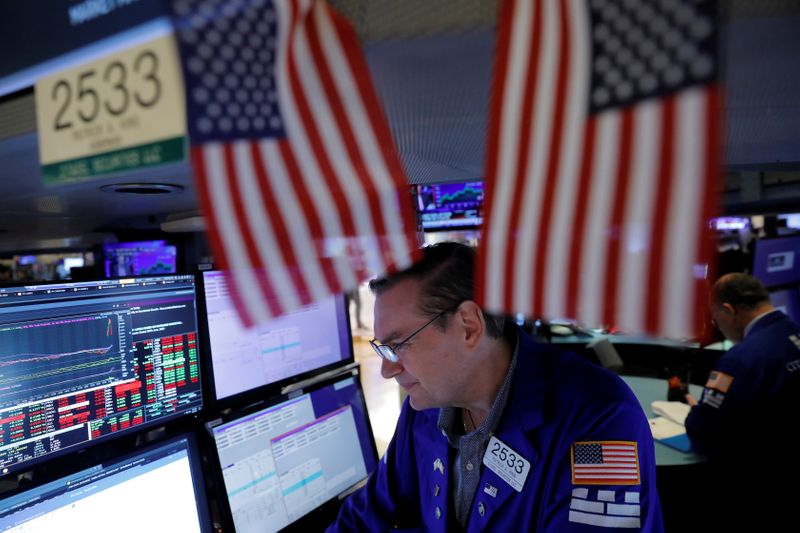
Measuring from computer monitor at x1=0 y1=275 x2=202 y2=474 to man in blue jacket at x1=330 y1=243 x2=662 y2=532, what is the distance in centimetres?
58

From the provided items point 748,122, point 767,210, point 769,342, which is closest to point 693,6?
point 748,122

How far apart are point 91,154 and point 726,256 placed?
5148 millimetres

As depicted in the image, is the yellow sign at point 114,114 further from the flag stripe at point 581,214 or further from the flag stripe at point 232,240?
the flag stripe at point 581,214

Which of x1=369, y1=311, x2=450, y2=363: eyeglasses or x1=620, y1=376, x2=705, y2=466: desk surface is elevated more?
x1=369, y1=311, x2=450, y2=363: eyeglasses

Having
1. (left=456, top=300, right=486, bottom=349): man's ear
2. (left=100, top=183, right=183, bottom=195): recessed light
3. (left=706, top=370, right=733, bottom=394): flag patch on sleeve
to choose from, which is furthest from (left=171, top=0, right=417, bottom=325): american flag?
(left=706, top=370, right=733, bottom=394): flag patch on sleeve

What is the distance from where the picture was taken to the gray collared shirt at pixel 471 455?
1.45 metres

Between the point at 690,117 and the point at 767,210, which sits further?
the point at 767,210

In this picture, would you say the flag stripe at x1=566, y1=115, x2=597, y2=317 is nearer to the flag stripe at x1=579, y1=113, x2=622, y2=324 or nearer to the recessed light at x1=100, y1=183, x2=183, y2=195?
the flag stripe at x1=579, y1=113, x2=622, y2=324

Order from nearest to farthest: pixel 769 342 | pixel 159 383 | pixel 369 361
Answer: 1. pixel 159 383
2. pixel 769 342
3. pixel 369 361

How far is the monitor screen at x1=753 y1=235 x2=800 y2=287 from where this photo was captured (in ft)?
12.3

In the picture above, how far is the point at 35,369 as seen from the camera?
3.53ft

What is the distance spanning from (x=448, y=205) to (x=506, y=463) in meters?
2.18

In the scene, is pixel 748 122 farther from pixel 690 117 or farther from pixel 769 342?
pixel 769 342

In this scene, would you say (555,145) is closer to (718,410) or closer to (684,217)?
(684,217)
